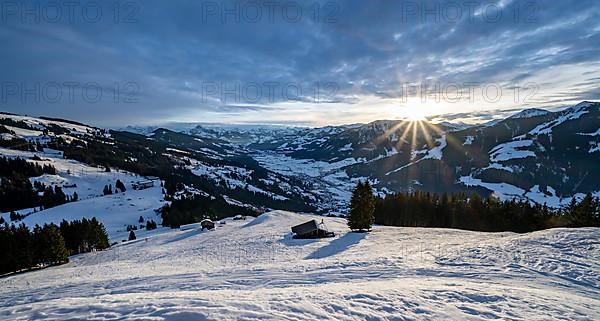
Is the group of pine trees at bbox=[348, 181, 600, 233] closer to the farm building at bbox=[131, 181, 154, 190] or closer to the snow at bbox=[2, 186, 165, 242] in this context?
the snow at bbox=[2, 186, 165, 242]

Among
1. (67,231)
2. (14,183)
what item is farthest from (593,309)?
(14,183)

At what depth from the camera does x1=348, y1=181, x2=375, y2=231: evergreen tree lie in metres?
46.5

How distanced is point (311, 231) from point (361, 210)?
8731 millimetres

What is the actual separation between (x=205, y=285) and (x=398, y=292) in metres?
10.7

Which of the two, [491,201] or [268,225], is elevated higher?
[491,201]

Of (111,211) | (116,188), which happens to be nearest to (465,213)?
(111,211)

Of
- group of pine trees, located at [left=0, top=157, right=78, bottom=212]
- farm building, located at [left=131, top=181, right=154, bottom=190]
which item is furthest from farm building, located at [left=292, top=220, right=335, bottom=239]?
farm building, located at [left=131, top=181, right=154, bottom=190]

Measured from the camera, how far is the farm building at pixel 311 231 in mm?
43872

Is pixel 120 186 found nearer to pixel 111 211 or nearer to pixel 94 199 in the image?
pixel 94 199

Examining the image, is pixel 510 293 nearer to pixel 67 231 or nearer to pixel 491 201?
pixel 491 201

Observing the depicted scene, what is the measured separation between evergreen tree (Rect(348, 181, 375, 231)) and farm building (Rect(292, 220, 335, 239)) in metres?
4.48

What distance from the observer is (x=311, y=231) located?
144 ft

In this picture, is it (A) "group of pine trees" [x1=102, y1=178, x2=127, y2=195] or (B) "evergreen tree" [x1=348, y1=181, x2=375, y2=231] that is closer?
(B) "evergreen tree" [x1=348, y1=181, x2=375, y2=231]

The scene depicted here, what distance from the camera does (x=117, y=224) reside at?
350 ft
